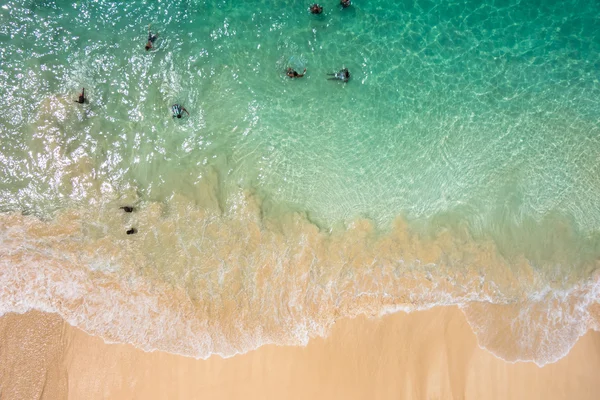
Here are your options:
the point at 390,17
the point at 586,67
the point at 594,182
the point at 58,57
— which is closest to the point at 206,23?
the point at 58,57

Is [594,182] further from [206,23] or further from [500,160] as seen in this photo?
[206,23]

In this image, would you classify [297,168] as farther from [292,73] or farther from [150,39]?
[150,39]

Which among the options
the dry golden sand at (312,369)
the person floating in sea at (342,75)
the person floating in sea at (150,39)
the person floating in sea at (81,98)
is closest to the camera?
the dry golden sand at (312,369)

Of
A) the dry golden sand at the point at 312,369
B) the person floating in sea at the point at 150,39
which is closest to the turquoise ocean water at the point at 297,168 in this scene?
the person floating in sea at the point at 150,39

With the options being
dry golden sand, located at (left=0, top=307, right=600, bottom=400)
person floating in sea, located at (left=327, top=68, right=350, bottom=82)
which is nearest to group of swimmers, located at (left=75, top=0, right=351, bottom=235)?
person floating in sea, located at (left=327, top=68, right=350, bottom=82)

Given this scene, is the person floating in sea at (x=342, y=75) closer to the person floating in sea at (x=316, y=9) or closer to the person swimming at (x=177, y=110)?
the person floating in sea at (x=316, y=9)

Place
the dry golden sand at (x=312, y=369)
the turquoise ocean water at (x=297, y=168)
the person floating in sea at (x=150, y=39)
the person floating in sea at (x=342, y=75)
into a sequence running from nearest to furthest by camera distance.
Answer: the dry golden sand at (x=312, y=369) → the turquoise ocean water at (x=297, y=168) → the person floating in sea at (x=150, y=39) → the person floating in sea at (x=342, y=75)

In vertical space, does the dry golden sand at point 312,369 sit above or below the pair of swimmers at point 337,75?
below
